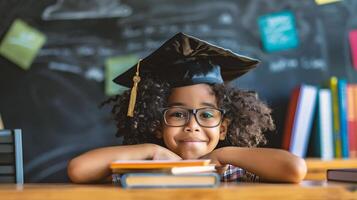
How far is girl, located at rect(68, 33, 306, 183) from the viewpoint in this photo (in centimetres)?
115

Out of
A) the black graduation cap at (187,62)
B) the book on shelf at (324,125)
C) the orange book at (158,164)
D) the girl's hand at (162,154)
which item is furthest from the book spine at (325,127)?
the orange book at (158,164)

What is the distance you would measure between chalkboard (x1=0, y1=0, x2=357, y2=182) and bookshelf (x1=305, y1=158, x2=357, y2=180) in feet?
1.02

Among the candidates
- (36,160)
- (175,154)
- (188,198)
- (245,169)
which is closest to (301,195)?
(188,198)

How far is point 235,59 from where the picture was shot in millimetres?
1376

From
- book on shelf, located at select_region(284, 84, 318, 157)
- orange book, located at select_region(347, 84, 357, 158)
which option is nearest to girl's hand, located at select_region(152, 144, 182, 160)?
book on shelf, located at select_region(284, 84, 318, 157)

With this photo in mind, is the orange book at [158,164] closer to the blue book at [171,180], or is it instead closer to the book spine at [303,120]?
the blue book at [171,180]

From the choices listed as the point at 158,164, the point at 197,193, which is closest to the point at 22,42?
the point at 158,164

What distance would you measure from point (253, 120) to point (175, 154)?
0.28 m

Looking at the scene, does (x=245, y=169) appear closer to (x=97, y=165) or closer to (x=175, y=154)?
(x=175, y=154)

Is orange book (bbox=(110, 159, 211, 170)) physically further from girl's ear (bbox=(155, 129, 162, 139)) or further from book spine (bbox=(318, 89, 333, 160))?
book spine (bbox=(318, 89, 333, 160))

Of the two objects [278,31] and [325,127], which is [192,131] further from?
[278,31]

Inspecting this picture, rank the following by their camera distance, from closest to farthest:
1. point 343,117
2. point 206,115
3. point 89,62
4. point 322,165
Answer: point 206,115
point 322,165
point 343,117
point 89,62

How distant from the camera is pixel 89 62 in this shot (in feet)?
8.93

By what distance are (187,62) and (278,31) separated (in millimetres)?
1544
